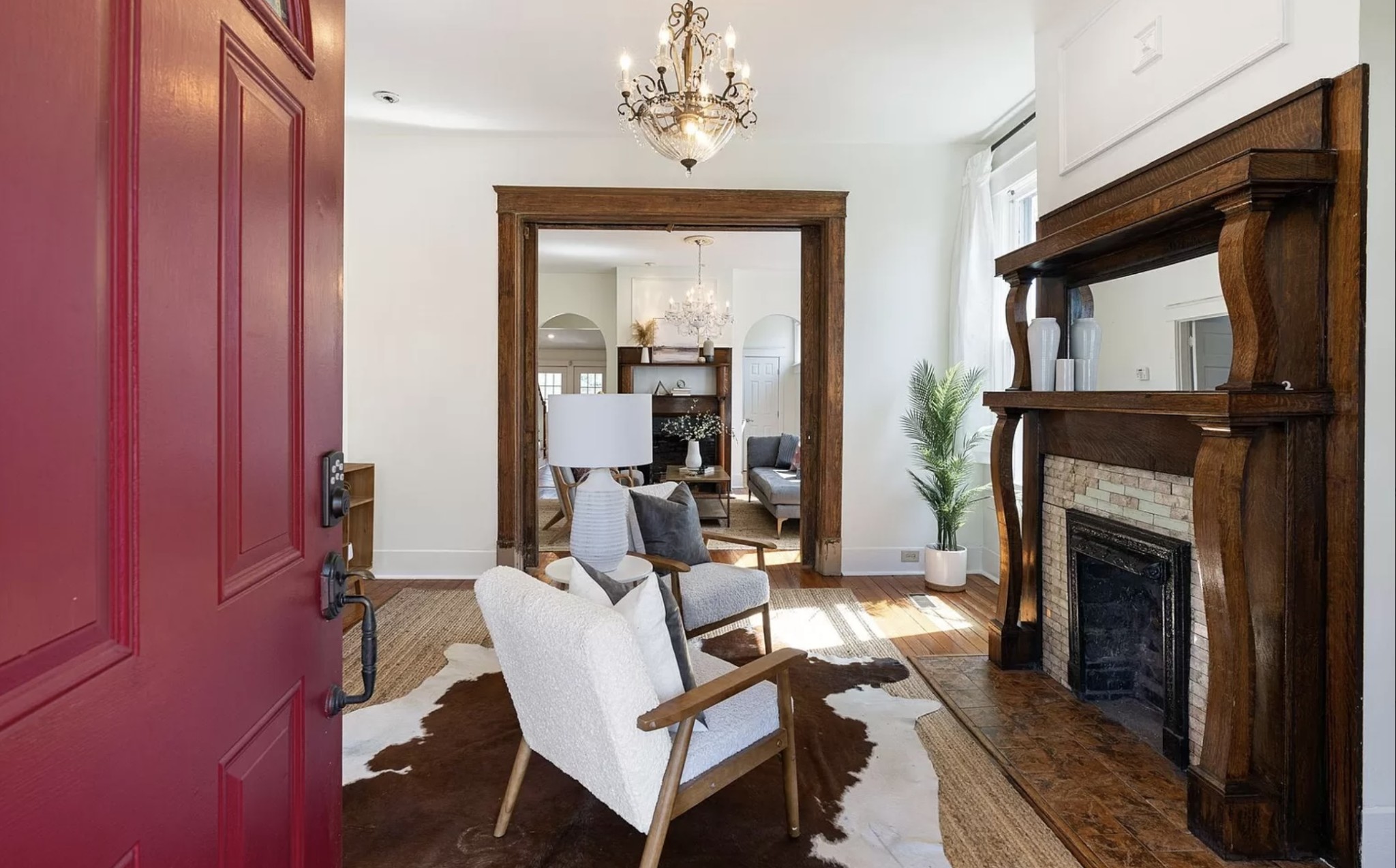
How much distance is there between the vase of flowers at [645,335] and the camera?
8664 mm

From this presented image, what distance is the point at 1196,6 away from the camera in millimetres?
2209

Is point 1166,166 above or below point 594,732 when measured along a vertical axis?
above

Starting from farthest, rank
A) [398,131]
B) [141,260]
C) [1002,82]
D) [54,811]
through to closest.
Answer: [398,131], [1002,82], [141,260], [54,811]

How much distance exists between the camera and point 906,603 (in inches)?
166

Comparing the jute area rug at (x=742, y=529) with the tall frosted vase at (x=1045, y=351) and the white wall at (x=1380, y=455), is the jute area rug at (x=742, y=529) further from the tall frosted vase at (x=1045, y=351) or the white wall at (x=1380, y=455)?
the white wall at (x=1380, y=455)

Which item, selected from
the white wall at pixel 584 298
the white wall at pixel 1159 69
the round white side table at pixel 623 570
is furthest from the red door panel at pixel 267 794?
the white wall at pixel 584 298

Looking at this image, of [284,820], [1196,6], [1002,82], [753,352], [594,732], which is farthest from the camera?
[753,352]

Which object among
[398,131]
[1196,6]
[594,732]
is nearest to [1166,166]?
[1196,6]

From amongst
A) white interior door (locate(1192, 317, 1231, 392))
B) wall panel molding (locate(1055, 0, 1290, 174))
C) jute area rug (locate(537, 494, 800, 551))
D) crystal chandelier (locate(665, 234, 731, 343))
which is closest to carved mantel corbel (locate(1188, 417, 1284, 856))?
white interior door (locate(1192, 317, 1231, 392))

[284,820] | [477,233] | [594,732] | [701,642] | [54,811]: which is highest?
[477,233]

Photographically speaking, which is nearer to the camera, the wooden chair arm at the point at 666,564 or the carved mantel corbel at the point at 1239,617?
the carved mantel corbel at the point at 1239,617

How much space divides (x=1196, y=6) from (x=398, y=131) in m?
4.31

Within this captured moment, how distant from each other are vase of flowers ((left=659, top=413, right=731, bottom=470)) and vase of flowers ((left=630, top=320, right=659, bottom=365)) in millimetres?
868

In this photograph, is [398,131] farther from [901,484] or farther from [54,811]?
[54,811]
